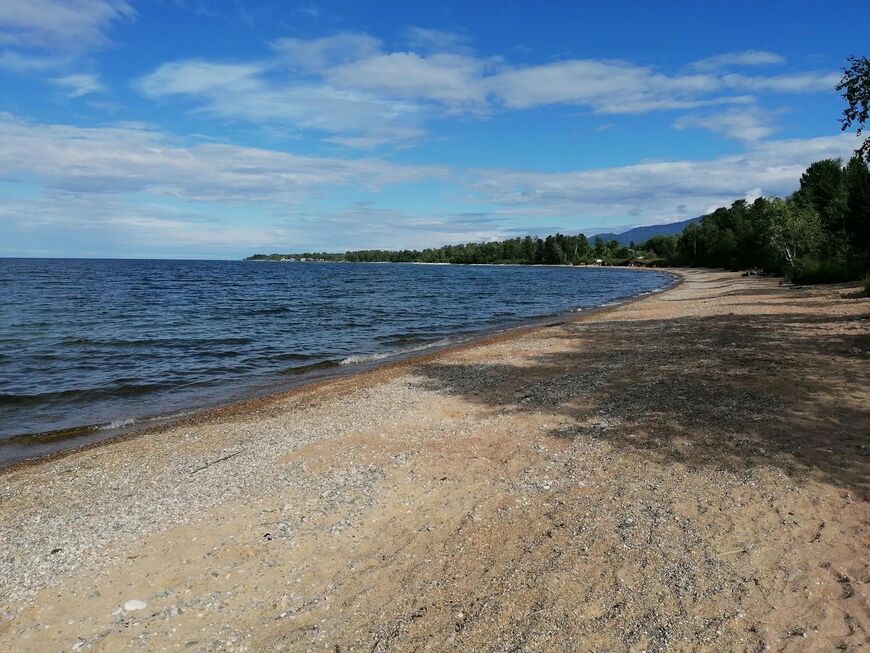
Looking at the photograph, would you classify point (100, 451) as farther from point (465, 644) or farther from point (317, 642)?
point (465, 644)

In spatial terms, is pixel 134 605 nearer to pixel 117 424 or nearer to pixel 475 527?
pixel 475 527

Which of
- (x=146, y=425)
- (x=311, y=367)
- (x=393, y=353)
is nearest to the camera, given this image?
(x=146, y=425)

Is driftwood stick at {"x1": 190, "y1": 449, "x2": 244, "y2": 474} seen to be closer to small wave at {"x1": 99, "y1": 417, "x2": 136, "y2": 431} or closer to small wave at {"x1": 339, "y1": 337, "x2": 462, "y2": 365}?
small wave at {"x1": 99, "y1": 417, "x2": 136, "y2": 431}

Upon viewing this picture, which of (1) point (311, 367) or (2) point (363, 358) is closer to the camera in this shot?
(1) point (311, 367)

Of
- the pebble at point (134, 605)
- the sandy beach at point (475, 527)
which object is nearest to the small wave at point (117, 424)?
the sandy beach at point (475, 527)

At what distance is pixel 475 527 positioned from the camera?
6.30m

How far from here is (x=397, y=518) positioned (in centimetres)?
664

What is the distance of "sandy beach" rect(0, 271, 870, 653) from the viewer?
464cm

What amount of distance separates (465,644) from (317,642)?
1.23 metres

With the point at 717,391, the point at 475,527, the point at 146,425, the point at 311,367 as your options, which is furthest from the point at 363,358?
the point at 475,527

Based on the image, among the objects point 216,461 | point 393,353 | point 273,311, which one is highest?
point 273,311

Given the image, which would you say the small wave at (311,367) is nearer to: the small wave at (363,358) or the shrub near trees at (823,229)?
the small wave at (363,358)

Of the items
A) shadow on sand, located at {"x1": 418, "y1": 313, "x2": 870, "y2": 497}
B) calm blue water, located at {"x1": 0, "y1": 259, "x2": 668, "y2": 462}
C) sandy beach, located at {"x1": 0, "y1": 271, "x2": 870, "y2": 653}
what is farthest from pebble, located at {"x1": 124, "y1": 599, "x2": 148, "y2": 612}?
calm blue water, located at {"x1": 0, "y1": 259, "x2": 668, "y2": 462}

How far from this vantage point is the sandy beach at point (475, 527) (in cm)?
464
